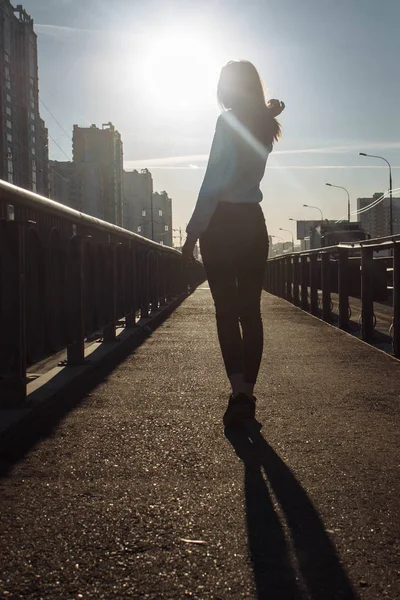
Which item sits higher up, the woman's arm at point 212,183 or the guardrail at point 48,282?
the woman's arm at point 212,183

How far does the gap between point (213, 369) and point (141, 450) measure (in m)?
2.69

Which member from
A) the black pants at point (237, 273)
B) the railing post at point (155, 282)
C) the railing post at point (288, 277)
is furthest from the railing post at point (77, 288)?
the railing post at point (288, 277)

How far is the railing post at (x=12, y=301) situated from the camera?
375 cm

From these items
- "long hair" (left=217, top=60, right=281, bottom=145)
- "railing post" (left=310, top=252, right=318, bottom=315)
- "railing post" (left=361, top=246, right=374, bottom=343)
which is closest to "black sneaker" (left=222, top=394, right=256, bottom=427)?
"long hair" (left=217, top=60, right=281, bottom=145)

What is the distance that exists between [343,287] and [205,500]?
23.1ft

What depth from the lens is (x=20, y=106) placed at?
103m

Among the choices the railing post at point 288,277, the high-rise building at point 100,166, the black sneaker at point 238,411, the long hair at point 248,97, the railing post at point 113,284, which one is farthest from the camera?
the high-rise building at point 100,166

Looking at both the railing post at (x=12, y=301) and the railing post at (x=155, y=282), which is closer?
the railing post at (x=12, y=301)

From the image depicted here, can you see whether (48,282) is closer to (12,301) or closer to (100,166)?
(12,301)

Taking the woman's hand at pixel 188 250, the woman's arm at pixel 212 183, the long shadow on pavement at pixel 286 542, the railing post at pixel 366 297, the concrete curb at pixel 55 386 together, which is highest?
the woman's arm at pixel 212 183

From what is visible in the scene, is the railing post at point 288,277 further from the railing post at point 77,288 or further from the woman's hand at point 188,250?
the woman's hand at point 188,250

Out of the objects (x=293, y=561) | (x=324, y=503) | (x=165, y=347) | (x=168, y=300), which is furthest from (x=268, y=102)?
(x=168, y=300)

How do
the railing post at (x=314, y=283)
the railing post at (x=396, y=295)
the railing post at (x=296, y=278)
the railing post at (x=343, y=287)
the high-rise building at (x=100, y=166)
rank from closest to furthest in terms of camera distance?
the railing post at (x=396, y=295)
the railing post at (x=343, y=287)
the railing post at (x=314, y=283)
the railing post at (x=296, y=278)
the high-rise building at (x=100, y=166)

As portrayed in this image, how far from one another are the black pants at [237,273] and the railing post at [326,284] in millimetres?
6509
